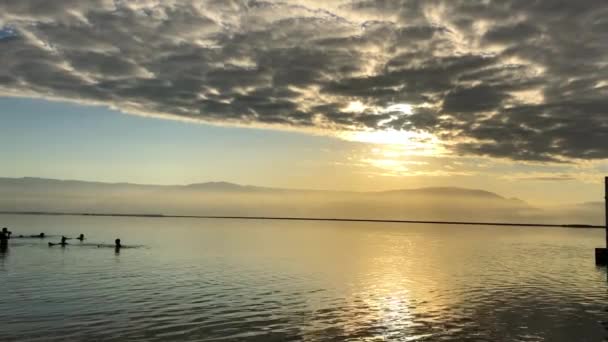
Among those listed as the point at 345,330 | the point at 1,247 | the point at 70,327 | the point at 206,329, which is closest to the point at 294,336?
the point at 345,330

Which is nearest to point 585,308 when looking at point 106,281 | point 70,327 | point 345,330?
point 345,330

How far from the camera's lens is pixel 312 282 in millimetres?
49062

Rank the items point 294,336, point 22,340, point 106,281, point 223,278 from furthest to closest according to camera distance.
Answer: point 223,278, point 106,281, point 294,336, point 22,340

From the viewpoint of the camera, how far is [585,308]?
120ft

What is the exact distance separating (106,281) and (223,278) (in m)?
11.5

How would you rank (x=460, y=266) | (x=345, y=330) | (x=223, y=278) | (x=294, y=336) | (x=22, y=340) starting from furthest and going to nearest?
(x=460, y=266) < (x=223, y=278) < (x=345, y=330) < (x=294, y=336) < (x=22, y=340)

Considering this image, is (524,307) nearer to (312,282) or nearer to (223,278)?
(312,282)

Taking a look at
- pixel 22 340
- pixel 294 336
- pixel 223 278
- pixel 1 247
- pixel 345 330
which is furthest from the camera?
pixel 1 247

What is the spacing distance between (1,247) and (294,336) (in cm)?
7550

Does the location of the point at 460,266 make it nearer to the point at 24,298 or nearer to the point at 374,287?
the point at 374,287

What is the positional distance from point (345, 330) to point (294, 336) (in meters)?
3.63

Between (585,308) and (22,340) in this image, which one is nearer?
A: (22,340)

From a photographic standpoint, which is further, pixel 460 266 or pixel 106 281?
pixel 460 266

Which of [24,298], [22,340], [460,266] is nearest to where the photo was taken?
[22,340]
